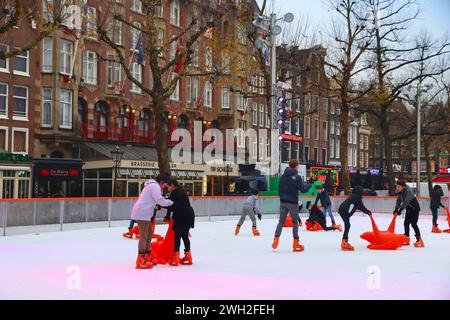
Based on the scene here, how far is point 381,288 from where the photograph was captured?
8547mm

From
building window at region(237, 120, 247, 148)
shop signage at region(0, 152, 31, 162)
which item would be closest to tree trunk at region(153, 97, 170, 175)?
shop signage at region(0, 152, 31, 162)

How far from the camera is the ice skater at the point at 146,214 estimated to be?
10844 millimetres

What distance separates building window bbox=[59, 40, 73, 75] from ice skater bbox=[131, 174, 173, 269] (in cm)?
3018

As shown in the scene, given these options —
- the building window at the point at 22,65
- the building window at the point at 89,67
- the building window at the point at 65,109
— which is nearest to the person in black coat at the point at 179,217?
the building window at the point at 22,65

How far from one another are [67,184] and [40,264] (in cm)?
A: 2887

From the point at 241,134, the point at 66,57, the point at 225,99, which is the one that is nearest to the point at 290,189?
the point at 66,57

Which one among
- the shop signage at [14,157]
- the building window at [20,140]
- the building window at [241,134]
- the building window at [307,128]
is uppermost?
the building window at [307,128]

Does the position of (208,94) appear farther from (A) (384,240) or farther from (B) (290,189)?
(B) (290,189)

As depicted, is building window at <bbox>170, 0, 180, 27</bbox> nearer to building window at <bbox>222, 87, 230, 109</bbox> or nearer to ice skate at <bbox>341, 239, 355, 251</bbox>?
building window at <bbox>222, 87, 230, 109</bbox>

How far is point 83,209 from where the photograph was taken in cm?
2189

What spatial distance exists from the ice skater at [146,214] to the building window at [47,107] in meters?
29.3

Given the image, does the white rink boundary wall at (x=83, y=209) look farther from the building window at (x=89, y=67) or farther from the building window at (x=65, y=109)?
the building window at (x=89, y=67)

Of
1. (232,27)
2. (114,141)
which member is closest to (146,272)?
(232,27)
